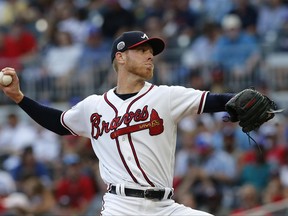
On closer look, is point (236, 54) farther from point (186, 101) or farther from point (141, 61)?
point (186, 101)

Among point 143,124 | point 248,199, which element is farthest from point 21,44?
point 143,124

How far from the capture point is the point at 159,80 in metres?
15.0

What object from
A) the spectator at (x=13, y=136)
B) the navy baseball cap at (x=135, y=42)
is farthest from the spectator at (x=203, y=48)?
the navy baseball cap at (x=135, y=42)

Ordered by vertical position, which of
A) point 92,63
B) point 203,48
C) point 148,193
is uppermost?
point 203,48

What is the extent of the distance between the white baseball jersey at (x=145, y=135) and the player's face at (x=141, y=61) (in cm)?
12

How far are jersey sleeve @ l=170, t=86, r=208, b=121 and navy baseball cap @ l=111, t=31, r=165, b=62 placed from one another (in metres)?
0.42

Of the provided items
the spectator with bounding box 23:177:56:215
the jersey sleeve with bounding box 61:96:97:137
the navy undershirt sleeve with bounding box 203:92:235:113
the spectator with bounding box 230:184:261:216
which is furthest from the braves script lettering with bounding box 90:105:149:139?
the spectator with bounding box 23:177:56:215

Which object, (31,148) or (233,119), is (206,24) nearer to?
(31,148)

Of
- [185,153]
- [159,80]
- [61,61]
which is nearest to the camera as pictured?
[185,153]

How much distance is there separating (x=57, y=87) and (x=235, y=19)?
3.13 meters

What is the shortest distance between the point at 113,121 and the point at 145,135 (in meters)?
0.29

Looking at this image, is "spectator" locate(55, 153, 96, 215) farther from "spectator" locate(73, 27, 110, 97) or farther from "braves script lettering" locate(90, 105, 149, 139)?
"braves script lettering" locate(90, 105, 149, 139)

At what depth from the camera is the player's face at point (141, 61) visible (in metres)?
7.38

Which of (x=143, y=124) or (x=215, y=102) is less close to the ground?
(x=215, y=102)
